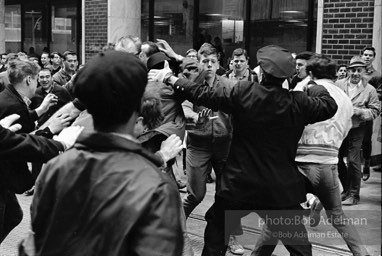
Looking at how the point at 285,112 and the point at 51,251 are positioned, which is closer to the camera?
the point at 51,251

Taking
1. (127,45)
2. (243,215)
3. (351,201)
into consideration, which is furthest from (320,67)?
(351,201)

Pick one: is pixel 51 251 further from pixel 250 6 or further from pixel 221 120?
pixel 250 6

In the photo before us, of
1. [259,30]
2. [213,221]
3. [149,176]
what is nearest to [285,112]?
[213,221]

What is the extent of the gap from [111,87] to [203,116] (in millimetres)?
3358

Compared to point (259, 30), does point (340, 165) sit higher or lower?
lower

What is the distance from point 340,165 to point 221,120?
281cm

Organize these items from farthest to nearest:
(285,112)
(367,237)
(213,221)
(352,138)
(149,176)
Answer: (352,138)
(367,237)
(213,221)
(285,112)
(149,176)

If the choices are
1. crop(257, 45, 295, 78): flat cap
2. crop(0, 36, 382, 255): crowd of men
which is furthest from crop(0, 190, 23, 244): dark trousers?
crop(257, 45, 295, 78): flat cap

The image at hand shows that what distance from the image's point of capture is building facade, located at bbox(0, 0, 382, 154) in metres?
9.38

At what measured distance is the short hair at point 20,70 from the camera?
522cm

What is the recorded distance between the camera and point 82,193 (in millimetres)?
2000

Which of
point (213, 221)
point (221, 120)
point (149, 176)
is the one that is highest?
point (149, 176)

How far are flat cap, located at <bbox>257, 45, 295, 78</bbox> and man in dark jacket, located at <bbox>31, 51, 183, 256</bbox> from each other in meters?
2.27

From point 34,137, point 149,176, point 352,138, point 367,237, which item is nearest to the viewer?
point 149,176
